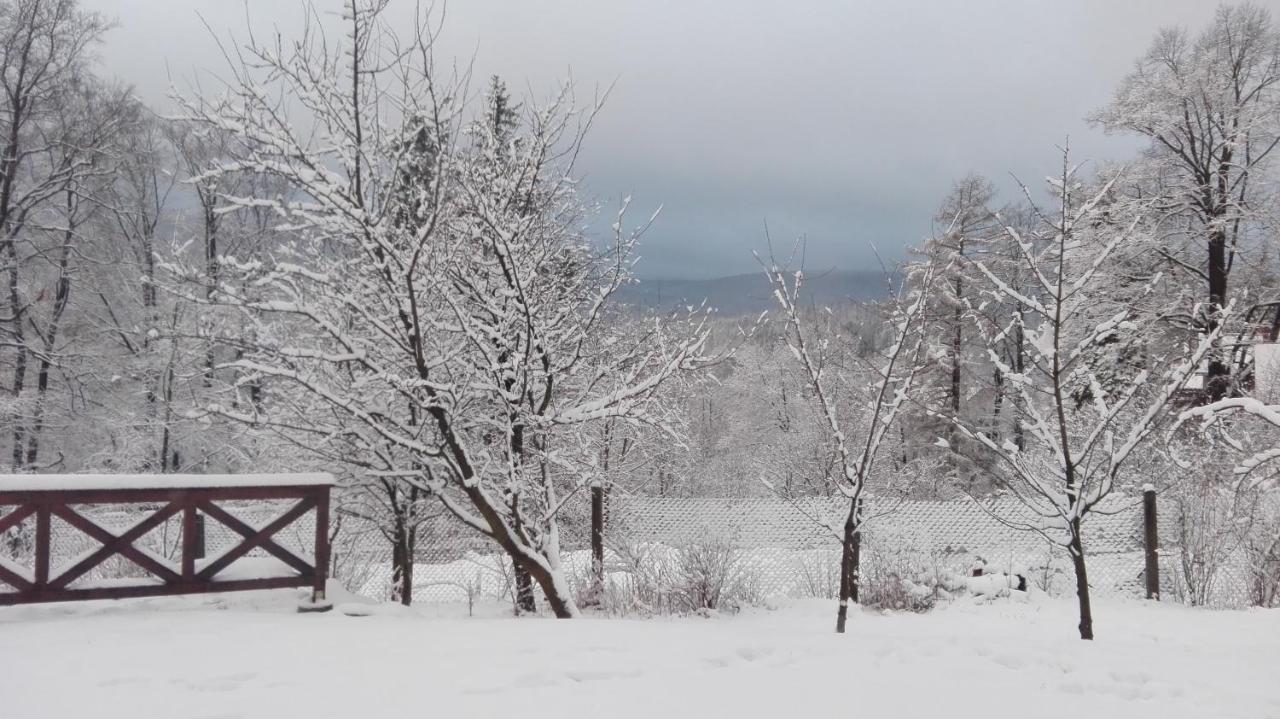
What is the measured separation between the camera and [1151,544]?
848 centimetres

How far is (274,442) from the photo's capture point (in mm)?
7930

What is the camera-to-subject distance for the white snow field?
348 cm

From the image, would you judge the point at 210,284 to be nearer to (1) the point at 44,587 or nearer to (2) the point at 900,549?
(1) the point at 44,587

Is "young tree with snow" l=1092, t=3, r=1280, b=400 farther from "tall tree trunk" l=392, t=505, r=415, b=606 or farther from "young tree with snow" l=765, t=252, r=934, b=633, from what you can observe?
"tall tree trunk" l=392, t=505, r=415, b=606

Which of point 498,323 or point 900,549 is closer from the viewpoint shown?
point 498,323

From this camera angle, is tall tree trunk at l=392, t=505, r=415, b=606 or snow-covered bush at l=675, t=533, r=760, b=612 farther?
tall tree trunk at l=392, t=505, r=415, b=606

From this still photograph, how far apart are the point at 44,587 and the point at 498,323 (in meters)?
3.80

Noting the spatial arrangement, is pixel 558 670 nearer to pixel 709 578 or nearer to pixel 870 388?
A: pixel 870 388

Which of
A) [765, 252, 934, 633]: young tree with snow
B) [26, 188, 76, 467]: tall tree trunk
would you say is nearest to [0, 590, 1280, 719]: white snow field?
[765, 252, 934, 633]: young tree with snow

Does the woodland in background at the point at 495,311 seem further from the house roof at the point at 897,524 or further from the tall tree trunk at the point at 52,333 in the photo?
the house roof at the point at 897,524

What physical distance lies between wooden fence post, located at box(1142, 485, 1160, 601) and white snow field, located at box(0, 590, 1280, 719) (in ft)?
9.40

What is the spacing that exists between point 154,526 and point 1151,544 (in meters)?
9.68

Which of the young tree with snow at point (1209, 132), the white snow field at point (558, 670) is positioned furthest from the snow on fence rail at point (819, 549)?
the young tree with snow at point (1209, 132)

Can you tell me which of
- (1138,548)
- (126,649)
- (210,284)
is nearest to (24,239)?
(210,284)
